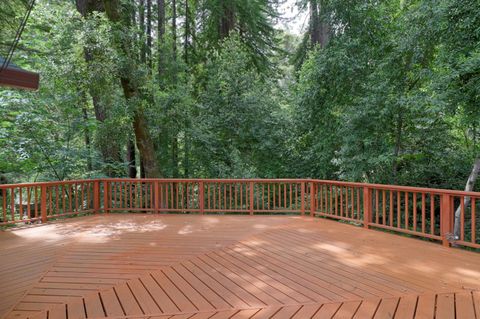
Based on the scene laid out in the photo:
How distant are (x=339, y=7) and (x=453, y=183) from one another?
458 centimetres

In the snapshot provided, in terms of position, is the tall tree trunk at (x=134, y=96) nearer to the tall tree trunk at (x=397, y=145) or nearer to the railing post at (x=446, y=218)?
the tall tree trunk at (x=397, y=145)

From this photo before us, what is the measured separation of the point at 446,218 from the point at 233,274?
2.94 m

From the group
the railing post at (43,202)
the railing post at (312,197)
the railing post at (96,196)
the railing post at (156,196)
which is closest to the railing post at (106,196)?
the railing post at (96,196)

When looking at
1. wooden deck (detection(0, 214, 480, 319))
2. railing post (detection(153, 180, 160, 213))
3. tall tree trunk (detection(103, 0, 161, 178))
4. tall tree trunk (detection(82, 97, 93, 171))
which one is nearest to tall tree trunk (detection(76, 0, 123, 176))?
tall tree trunk (detection(82, 97, 93, 171))

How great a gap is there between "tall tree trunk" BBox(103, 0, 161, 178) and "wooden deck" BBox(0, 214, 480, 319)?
2.86 metres

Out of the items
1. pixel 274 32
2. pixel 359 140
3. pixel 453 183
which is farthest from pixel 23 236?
pixel 274 32

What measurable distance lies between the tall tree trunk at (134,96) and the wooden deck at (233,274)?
9.38 feet

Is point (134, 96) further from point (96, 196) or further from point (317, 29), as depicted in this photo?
point (317, 29)

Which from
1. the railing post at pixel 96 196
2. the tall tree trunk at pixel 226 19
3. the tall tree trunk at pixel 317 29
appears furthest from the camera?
the tall tree trunk at pixel 226 19

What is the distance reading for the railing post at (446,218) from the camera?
13.8ft

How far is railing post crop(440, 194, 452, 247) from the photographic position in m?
4.20

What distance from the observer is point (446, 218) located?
4254 millimetres

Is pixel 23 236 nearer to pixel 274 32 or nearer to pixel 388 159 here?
pixel 388 159

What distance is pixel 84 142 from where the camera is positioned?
8.93 m
